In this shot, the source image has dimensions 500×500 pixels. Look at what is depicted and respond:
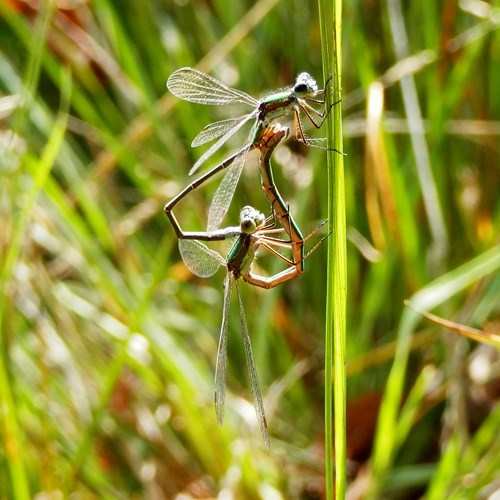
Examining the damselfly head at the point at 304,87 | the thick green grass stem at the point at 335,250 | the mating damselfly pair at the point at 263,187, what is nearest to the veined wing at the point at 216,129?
the mating damselfly pair at the point at 263,187

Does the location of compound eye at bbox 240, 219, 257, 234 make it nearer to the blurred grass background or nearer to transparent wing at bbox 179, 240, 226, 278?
transparent wing at bbox 179, 240, 226, 278

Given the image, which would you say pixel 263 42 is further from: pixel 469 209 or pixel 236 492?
pixel 236 492

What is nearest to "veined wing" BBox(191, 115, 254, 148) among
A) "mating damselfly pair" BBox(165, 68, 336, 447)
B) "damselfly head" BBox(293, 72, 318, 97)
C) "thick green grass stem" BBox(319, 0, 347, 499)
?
Answer: "mating damselfly pair" BBox(165, 68, 336, 447)

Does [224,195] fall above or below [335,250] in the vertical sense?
above

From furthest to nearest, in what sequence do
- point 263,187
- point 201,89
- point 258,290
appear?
point 258,290 → point 201,89 → point 263,187

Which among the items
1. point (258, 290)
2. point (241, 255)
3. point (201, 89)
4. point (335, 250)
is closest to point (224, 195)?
point (241, 255)

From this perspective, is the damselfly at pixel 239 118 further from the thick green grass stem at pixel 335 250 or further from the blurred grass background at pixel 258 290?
the blurred grass background at pixel 258 290

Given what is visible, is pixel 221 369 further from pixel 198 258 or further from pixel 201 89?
pixel 201 89
